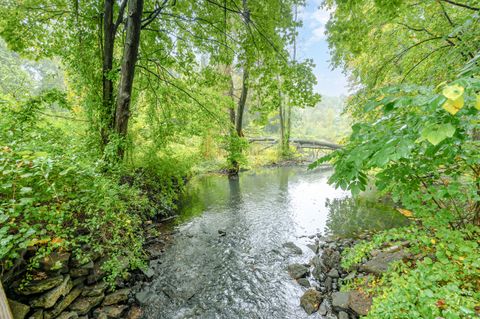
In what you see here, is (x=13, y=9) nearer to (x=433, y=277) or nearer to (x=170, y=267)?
(x=170, y=267)

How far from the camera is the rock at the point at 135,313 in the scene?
8.36ft

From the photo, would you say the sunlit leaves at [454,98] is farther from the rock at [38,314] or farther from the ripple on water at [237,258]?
the rock at [38,314]

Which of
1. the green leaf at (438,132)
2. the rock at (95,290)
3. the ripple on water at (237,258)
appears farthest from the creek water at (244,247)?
the green leaf at (438,132)

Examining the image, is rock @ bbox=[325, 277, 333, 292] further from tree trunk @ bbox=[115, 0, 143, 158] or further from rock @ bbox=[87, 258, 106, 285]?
tree trunk @ bbox=[115, 0, 143, 158]

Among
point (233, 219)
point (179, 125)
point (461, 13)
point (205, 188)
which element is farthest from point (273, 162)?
point (461, 13)

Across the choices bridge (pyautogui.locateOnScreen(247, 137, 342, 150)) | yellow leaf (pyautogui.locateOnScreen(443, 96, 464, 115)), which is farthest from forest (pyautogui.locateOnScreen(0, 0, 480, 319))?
bridge (pyautogui.locateOnScreen(247, 137, 342, 150))

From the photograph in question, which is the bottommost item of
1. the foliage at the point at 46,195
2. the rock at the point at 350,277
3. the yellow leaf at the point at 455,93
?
the rock at the point at 350,277

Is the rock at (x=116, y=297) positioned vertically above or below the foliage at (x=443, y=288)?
below

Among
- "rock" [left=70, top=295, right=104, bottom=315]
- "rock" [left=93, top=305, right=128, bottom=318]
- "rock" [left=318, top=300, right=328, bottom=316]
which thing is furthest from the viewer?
"rock" [left=318, top=300, right=328, bottom=316]

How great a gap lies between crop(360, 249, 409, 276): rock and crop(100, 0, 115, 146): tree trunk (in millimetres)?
4825

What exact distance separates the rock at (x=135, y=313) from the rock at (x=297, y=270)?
89.9 inches

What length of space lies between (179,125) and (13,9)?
3.61 m

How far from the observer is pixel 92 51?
12.8 ft

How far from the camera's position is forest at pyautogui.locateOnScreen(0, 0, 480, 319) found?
161 cm
